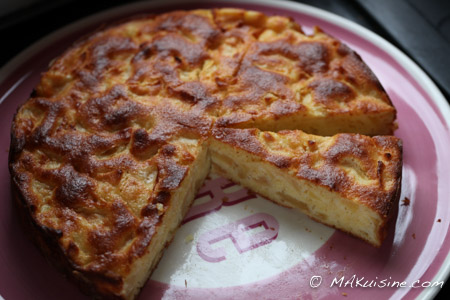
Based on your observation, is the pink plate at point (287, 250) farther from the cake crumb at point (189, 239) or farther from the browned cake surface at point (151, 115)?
the browned cake surface at point (151, 115)

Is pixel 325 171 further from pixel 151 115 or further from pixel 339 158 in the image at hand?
pixel 151 115

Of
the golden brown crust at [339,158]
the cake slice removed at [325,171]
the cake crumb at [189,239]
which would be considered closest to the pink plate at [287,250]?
the cake crumb at [189,239]

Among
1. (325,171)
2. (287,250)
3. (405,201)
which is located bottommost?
(287,250)

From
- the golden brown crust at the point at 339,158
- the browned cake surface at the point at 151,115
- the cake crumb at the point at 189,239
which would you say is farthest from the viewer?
the cake crumb at the point at 189,239

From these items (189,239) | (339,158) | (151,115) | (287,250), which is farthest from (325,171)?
(151,115)

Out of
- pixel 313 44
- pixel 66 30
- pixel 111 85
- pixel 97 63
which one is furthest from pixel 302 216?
pixel 66 30

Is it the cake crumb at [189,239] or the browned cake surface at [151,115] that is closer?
the browned cake surface at [151,115]
